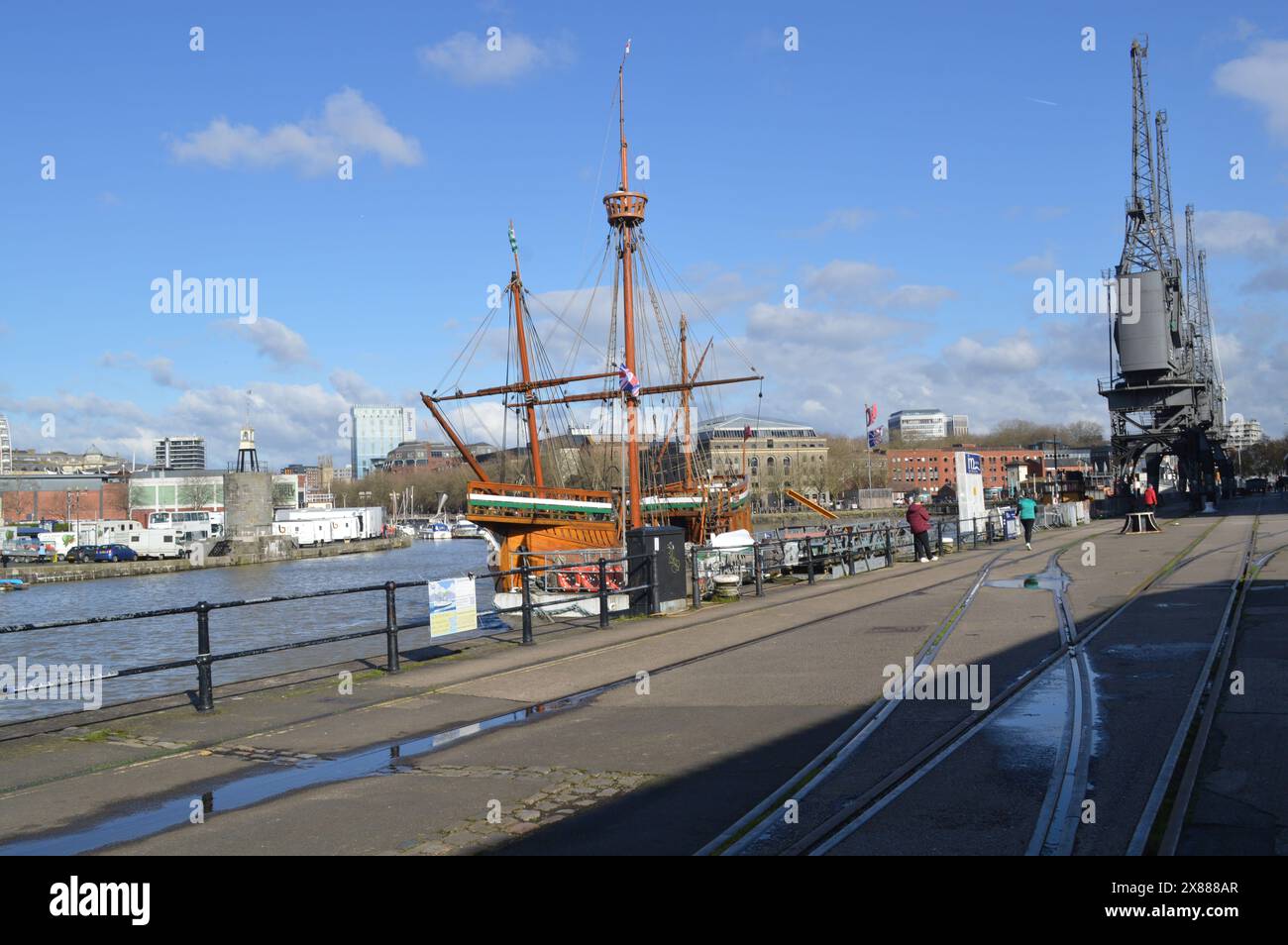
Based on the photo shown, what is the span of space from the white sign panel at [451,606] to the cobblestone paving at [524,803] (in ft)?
17.0

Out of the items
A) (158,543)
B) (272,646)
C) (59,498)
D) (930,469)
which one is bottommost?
(158,543)

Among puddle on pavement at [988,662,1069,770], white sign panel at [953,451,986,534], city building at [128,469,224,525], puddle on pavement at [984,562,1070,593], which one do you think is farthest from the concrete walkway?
city building at [128,469,224,525]

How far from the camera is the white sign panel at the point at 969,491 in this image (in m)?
37.6

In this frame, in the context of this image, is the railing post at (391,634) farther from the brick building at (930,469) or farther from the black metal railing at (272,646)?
the brick building at (930,469)

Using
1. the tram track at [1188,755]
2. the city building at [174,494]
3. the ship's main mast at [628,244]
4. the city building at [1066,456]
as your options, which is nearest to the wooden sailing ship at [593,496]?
the ship's main mast at [628,244]

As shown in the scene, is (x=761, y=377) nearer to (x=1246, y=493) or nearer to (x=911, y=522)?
(x=911, y=522)

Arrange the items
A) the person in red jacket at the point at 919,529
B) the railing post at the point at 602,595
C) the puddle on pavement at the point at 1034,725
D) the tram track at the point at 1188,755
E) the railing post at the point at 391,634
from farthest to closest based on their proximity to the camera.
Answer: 1. the person in red jacket at the point at 919,529
2. the railing post at the point at 602,595
3. the railing post at the point at 391,634
4. the puddle on pavement at the point at 1034,725
5. the tram track at the point at 1188,755

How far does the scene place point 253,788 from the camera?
7.73 meters

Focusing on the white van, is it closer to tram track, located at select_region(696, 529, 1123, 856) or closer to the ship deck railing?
the ship deck railing

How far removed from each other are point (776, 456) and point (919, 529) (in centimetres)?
12997

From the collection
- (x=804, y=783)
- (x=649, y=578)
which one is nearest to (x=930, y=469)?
(x=649, y=578)

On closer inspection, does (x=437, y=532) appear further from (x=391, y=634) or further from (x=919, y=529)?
(x=391, y=634)
